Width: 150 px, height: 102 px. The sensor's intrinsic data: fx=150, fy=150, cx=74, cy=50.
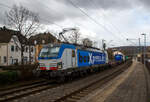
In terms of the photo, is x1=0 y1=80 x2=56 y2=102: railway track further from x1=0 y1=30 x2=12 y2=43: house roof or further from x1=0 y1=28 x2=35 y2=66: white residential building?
x1=0 y1=30 x2=12 y2=43: house roof

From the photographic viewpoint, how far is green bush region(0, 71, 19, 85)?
11425 mm

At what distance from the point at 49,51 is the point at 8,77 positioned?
3.81m

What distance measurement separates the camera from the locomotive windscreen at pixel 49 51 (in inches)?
471

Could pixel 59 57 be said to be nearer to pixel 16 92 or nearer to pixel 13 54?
pixel 16 92

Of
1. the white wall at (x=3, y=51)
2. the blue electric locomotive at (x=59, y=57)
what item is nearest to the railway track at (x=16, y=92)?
the blue electric locomotive at (x=59, y=57)

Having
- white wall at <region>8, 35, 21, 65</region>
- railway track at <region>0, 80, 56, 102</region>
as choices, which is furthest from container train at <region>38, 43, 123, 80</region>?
white wall at <region>8, 35, 21, 65</region>

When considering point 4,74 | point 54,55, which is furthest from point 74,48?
point 4,74

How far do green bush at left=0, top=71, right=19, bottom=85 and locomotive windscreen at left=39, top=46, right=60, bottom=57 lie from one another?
2.70 metres

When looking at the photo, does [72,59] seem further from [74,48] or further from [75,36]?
[75,36]

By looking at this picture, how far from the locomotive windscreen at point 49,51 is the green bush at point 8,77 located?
2.70 meters

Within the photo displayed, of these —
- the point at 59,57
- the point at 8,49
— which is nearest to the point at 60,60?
the point at 59,57

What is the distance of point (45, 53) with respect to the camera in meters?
12.5

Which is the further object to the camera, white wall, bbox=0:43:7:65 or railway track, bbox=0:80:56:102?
white wall, bbox=0:43:7:65

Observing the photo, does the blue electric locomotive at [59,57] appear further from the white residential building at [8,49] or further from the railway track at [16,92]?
the white residential building at [8,49]
